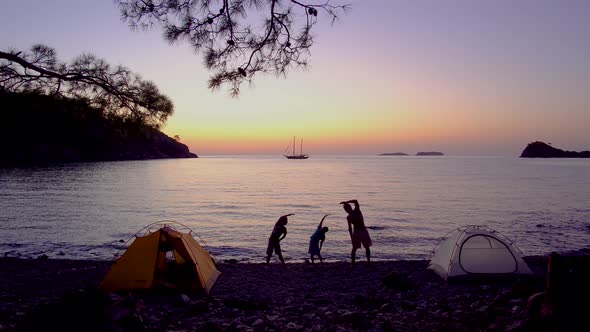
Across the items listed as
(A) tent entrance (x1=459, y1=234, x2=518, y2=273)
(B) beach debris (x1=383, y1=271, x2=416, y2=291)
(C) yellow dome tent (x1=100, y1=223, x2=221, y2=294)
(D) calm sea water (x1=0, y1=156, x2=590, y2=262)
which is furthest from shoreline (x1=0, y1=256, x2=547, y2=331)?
(D) calm sea water (x1=0, y1=156, x2=590, y2=262)

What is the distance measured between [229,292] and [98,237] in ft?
54.3

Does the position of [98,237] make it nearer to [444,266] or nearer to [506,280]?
[444,266]

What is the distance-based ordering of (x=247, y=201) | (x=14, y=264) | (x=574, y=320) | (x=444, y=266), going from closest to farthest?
1. (x=574, y=320)
2. (x=444, y=266)
3. (x=14, y=264)
4. (x=247, y=201)

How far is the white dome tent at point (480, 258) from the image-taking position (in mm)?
12789

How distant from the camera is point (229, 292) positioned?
12.1 metres

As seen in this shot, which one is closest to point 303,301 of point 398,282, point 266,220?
point 398,282

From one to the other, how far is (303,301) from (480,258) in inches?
226

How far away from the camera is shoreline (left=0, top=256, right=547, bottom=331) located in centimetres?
861

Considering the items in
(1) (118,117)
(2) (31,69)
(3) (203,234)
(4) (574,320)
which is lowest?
(3) (203,234)

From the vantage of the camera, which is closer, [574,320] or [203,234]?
→ [574,320]

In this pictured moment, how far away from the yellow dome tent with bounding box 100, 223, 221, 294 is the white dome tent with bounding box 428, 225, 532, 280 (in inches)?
286

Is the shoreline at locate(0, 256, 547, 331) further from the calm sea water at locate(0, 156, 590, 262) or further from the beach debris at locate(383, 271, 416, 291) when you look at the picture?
the calm sea water at locate(0, 156, 590, 262)

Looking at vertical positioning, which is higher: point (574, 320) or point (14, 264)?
point (574, 320)

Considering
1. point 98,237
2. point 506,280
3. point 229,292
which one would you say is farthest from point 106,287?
point 98,237
